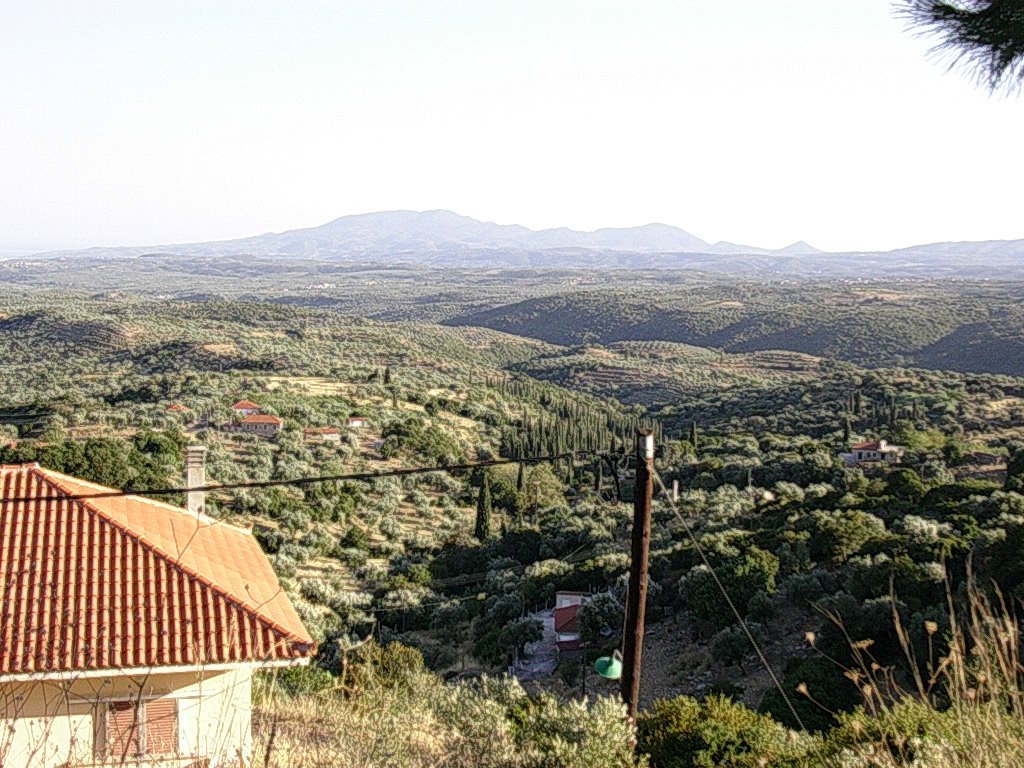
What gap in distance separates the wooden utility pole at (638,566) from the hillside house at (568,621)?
13.9 m

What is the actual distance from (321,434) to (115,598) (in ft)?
121

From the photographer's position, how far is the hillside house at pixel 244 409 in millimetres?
46028

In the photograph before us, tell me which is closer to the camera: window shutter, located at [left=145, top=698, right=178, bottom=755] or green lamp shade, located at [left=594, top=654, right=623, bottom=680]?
green lamp shade, located at [left=594, top=654, right=623, bottom=680]

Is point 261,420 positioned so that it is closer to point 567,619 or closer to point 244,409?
point 244,409

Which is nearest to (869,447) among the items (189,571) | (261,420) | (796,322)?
(261,420)

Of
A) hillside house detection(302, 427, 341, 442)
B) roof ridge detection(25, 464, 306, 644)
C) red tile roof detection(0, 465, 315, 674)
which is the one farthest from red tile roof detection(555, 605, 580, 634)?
hillside house detection(302, 427, 341, 442)

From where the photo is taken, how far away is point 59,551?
8164 millimetres

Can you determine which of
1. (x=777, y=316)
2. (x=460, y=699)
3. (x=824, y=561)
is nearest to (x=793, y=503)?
(x=824, y=561)

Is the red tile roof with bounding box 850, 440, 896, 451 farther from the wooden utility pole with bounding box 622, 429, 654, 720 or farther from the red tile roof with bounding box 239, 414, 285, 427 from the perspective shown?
the wooden utility pole with bounding box 622, 429, 654, 720

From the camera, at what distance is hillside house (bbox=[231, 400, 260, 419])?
4603cm

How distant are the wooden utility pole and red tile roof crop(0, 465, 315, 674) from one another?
2686mm

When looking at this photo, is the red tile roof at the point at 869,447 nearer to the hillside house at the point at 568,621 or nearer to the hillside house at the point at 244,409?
the hillside house at the point at 568,621

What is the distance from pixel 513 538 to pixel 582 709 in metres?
25.1

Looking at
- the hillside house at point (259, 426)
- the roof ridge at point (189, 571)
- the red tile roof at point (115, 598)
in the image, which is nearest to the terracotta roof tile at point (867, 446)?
the hillside house at point (259, 426)
